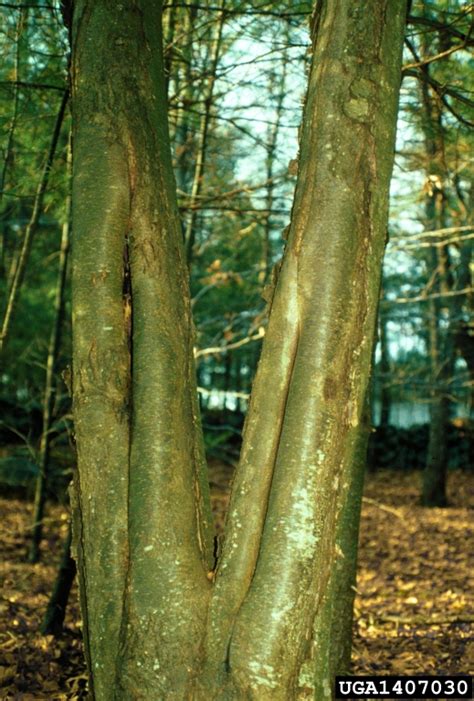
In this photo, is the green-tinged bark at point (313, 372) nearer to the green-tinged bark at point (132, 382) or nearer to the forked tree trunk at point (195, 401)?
the forked tree trunk at point (195, 401)

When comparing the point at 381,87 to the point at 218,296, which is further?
the point at 218,296

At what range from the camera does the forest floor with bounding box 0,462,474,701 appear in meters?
3.65

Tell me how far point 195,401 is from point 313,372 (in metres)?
0.48

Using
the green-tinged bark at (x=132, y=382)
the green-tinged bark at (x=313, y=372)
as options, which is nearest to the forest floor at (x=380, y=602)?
the green-tinged bark at (x=132, y=382)

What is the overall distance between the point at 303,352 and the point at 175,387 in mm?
426

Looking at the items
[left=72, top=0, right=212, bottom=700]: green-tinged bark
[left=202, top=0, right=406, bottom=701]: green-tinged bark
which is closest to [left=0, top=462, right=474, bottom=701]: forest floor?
[left=72, top=0, right=212, bottom=700]: green-tinged bark

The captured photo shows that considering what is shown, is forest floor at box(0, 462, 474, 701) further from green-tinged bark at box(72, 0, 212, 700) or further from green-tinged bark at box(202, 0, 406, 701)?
green-tinged bark at box(202, 0, 406, 701)

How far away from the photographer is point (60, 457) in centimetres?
1048

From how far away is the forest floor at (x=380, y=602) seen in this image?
3.65 meters

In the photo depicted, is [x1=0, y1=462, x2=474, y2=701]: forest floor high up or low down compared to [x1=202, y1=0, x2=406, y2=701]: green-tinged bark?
down

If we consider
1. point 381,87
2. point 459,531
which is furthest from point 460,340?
point 381,87

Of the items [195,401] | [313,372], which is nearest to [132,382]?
[195,401]

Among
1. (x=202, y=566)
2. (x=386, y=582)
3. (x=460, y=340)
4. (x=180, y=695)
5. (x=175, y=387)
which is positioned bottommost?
(x=386, y=582)

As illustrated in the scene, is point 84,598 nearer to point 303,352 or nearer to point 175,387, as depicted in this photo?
point 175,387
